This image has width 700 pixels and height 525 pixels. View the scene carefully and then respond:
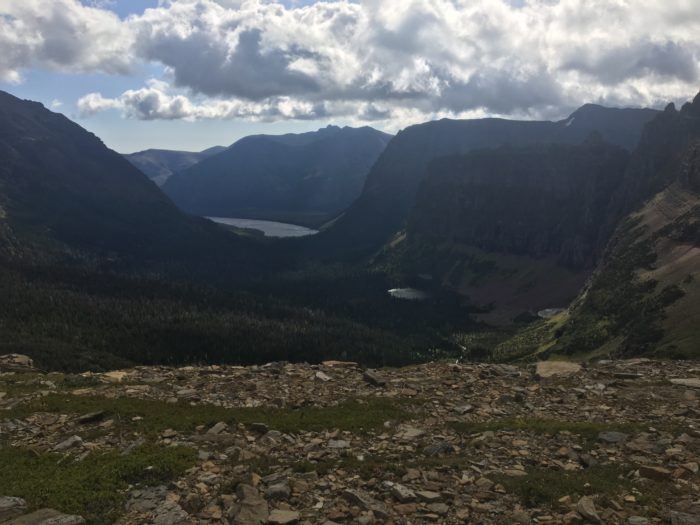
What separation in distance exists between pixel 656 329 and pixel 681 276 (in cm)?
5636

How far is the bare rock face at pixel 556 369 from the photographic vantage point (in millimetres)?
41656

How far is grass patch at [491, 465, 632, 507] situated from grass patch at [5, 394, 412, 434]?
9.43m

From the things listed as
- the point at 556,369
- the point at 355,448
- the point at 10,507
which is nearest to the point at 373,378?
the point at 355,448

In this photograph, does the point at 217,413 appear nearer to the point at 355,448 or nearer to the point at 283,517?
the point at 355,448

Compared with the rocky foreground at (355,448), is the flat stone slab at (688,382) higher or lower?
higher

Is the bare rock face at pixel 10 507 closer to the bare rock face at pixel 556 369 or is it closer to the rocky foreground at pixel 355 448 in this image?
the rocky foreground at pixel 355 448

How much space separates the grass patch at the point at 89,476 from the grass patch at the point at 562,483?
50.5ft

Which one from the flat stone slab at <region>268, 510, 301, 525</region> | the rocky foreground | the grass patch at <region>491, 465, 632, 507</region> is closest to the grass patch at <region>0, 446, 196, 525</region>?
the rocky foreground

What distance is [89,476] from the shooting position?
23.4m

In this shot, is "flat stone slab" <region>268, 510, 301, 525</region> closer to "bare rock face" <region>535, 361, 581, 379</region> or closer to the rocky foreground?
the rocky foreground

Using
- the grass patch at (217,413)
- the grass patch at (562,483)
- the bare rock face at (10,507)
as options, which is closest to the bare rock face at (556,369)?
the grass patch at (217,413)

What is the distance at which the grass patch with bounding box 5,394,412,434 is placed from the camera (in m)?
29.8

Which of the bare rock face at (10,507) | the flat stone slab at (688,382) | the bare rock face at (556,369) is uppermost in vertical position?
the flat stone slab at (688,382)

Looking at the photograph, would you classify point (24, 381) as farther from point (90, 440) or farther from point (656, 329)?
point (656, 329)
